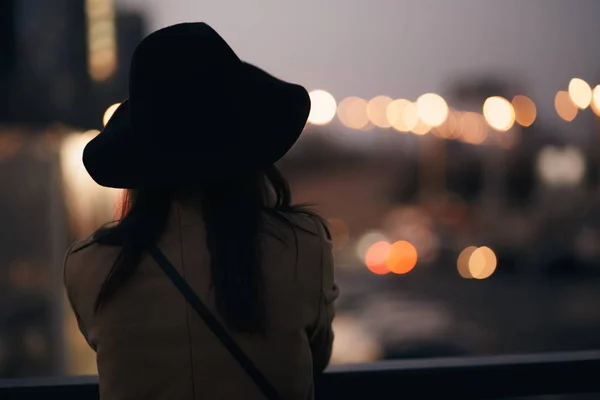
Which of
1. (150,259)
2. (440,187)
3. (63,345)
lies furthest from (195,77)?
(440,187)

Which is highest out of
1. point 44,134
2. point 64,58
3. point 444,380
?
point 64,58

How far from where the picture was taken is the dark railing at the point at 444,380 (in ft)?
5.63

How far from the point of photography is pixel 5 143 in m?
6.74

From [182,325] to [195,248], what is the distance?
12cm

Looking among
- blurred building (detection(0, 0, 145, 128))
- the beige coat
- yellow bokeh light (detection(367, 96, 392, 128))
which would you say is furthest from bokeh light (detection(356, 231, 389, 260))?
the beige coat

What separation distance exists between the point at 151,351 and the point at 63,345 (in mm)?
6411

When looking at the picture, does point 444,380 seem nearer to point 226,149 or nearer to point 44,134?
point 226,149

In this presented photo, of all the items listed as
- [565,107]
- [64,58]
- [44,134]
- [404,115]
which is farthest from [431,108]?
[44,134]

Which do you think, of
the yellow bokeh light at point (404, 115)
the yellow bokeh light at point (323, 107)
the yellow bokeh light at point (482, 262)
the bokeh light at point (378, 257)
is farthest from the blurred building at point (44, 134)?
the yellow bokeh light at point (482, 262)

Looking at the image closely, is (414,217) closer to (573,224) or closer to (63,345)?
(573,224)

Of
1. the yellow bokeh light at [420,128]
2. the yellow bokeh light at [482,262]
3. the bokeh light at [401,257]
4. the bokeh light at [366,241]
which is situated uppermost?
the yellow bokeh light at [420,128]

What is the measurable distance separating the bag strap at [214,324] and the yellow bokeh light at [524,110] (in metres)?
20.0

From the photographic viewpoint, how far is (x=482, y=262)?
25.8m

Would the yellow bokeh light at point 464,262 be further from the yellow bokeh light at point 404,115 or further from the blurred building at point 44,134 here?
the blurred building at point 44,134
